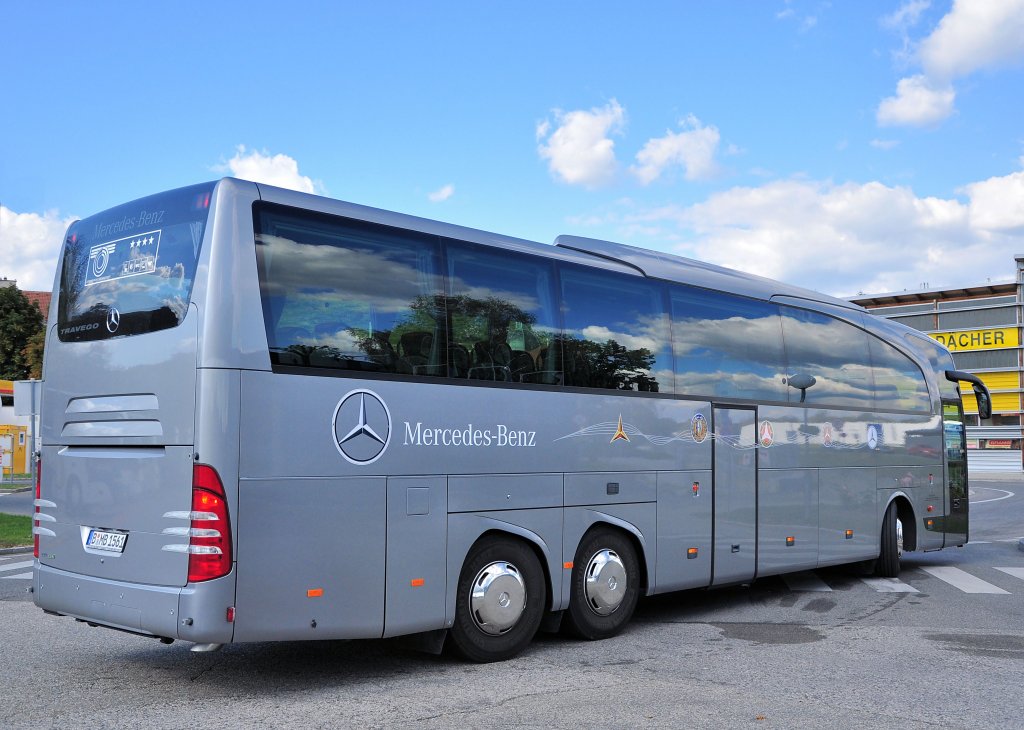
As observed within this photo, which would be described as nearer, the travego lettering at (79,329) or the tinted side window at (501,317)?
the travego lettering at (79,329)

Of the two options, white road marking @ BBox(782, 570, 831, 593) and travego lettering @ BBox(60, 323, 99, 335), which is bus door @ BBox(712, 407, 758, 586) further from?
travego lettering @ BBox(60, 323, 99, 335)

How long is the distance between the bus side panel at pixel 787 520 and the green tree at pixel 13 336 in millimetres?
54540

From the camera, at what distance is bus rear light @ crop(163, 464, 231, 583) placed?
6438 millimetres

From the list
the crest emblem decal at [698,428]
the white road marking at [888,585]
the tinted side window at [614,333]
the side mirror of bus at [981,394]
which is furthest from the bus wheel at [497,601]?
the side mirror of bus at [981,394]

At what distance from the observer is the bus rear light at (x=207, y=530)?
6.44m

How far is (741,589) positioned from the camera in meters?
13.2

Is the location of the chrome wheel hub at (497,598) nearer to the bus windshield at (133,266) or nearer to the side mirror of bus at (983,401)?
the bus windshield at (133,266)

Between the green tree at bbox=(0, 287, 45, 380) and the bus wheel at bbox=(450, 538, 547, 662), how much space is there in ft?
184

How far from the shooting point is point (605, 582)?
929 centimetres

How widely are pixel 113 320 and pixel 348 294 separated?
5.42 ft

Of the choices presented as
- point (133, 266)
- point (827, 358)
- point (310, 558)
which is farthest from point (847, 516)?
point (133, 266)

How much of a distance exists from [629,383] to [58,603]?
16.9ft

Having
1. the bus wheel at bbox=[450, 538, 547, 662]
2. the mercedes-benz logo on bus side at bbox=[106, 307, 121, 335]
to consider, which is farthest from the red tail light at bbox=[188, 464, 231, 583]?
the bus wheel at bbox=[450, 538, 547, 662]

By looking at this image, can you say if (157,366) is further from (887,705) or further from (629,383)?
(887,705)
